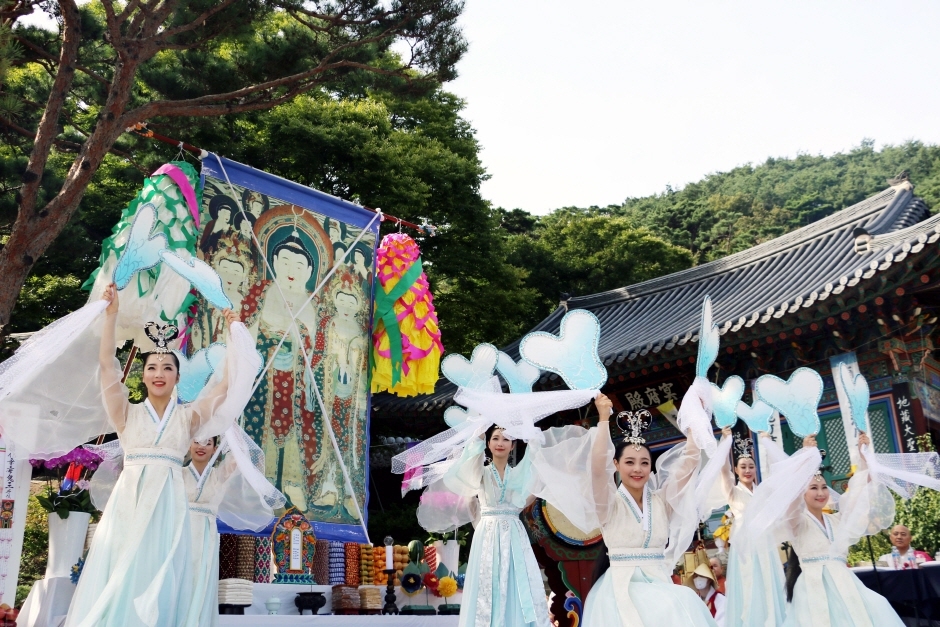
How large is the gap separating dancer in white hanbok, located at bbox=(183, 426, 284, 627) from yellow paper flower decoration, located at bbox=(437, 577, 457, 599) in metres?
2.66

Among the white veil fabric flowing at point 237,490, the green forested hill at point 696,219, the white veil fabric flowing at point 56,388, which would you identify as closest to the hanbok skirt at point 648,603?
the white veil fabric flowing at point 237,490

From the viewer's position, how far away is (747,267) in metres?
13.1

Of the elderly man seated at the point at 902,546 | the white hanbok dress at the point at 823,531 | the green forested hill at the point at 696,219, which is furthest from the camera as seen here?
the green forested hill at the point at 696,219

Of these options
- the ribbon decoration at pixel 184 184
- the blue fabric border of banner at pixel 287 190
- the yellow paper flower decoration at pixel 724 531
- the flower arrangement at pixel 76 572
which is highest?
the blue fabric border of banner at pixel 287 190

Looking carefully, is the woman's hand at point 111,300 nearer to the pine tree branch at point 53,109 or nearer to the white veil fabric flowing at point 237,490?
the white veil fabric flowing at point 237,490

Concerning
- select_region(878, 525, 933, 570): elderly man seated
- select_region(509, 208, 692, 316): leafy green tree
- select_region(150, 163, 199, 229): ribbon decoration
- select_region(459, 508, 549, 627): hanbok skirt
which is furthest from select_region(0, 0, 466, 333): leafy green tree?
select_region(509, 208, 692, 316): leafy green tree

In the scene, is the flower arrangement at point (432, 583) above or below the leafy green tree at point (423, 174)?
below

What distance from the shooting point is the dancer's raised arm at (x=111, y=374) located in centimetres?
420

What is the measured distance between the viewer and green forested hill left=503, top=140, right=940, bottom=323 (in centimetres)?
1991

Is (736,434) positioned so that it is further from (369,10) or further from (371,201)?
(371,201)

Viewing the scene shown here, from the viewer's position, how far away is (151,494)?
4.06 m

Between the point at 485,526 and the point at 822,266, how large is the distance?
7605mm

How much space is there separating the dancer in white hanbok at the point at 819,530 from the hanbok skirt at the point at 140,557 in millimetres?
2944

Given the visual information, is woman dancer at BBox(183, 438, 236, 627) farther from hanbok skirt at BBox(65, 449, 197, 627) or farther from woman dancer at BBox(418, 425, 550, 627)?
woman dancer at BBox(418, 425, 550, 627)
